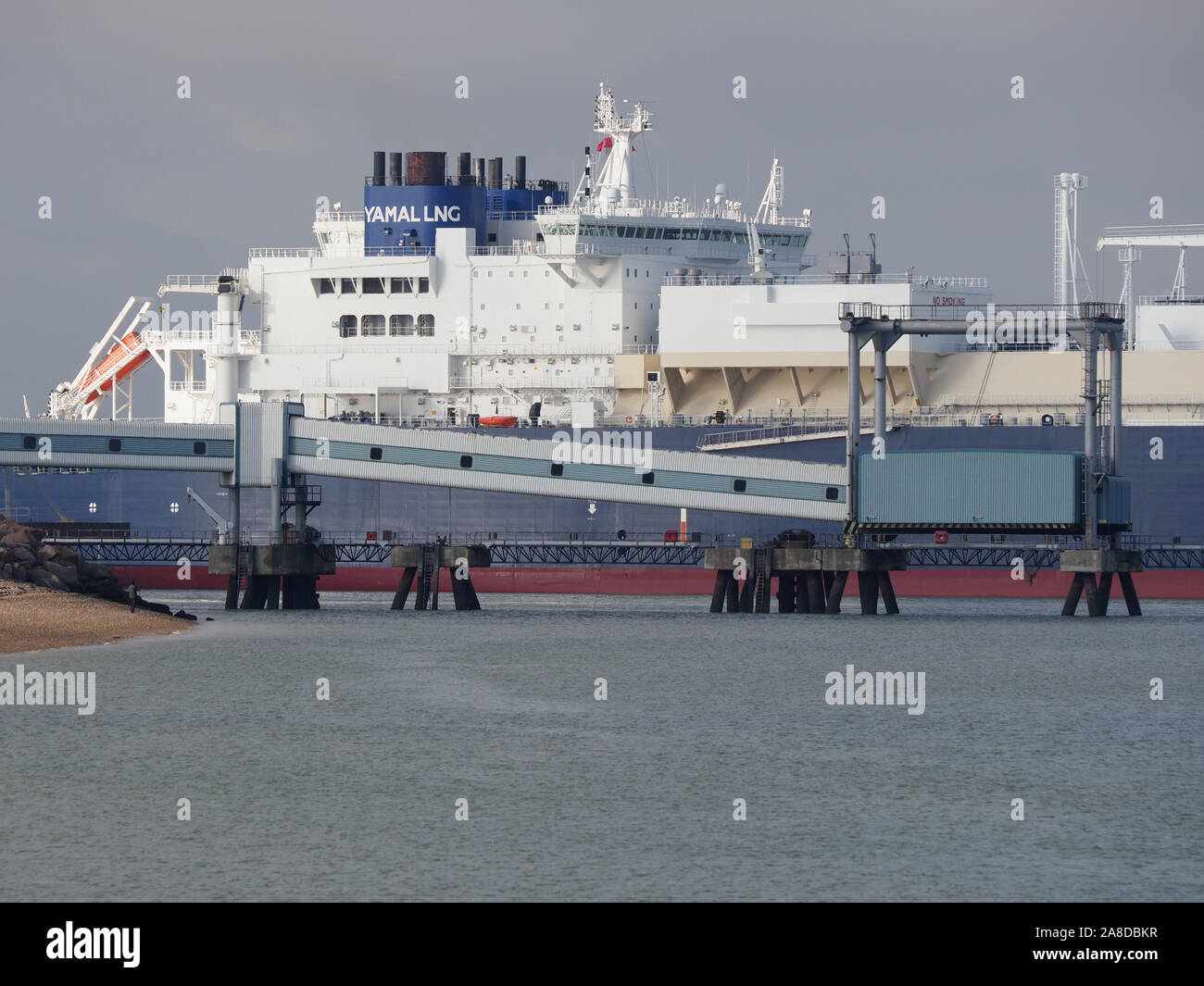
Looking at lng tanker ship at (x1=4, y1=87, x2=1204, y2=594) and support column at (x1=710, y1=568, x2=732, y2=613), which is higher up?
lng tanker ship at (x1=4, y1=87, x2=1204, y2=594)

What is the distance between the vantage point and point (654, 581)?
65.4 metres

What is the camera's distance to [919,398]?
206 ft

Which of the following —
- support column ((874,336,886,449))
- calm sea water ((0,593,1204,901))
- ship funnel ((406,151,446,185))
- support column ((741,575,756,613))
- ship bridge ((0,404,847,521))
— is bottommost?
calm sea water ((0,593,1204,901))

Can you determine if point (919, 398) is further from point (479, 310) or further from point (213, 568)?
point (213, 568)

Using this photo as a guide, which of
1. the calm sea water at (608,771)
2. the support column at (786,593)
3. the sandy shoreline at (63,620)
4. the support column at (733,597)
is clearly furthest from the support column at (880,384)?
the sandy shoreline at (63,620)

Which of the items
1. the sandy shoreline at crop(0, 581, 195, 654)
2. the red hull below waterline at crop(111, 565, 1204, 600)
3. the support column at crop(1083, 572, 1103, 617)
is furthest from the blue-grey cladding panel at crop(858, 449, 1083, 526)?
the sandy shoreline at crop(0, 581, 195, 654)

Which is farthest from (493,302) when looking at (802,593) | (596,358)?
(802,593)

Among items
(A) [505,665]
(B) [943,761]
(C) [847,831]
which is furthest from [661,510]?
(C) [847,831]

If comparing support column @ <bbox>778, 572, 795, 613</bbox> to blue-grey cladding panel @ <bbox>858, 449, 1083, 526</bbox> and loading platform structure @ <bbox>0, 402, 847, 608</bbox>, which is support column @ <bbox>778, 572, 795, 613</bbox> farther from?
blue-grey cladding panel @ <bbox>858, 449, 1083, 526</bbox>

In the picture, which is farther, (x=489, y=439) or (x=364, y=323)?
(x=364, y=323)

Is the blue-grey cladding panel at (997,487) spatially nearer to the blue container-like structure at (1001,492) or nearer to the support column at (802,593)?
the blue container-like structure at (1001,492)

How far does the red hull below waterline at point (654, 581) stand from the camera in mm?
61500

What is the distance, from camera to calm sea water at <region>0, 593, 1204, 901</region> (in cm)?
2255
